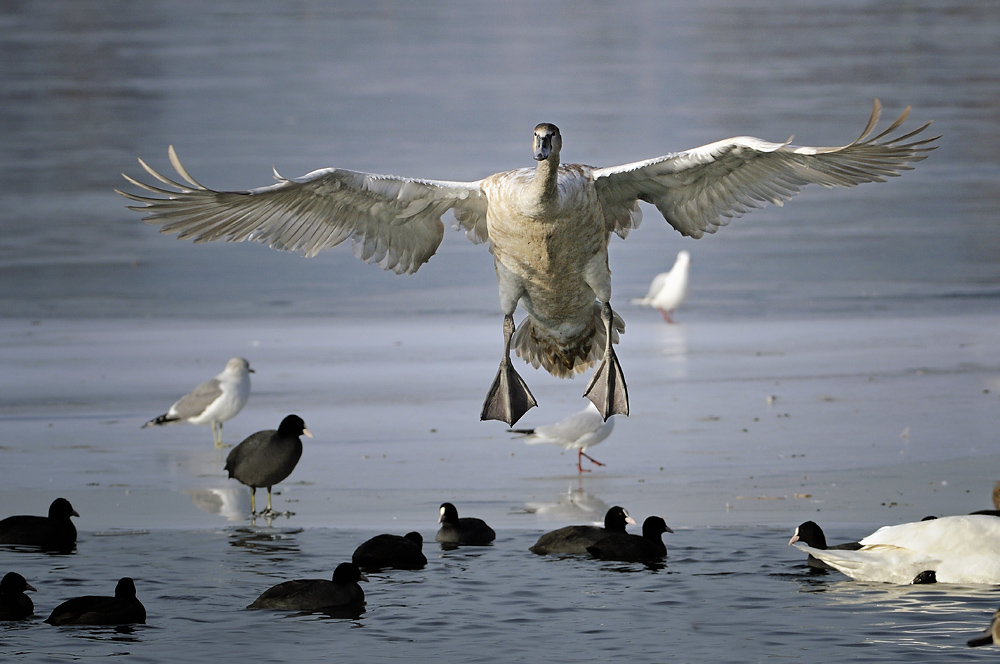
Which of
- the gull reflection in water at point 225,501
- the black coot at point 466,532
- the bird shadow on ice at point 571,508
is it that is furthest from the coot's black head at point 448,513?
the gull reflection in water at point 225,501

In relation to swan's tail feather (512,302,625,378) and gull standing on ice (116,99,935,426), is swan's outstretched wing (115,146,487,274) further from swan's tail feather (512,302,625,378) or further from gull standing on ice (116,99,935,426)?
swan's tail feather (512,302,625,378)

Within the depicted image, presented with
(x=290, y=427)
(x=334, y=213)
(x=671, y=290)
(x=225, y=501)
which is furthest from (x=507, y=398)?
A: (x=671, y=290)

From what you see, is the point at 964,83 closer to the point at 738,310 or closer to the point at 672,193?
the point at 738,310

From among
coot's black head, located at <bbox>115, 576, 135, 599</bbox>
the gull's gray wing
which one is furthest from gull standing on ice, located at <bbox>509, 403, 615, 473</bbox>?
coot's black head, located at <bbox>115, 576, 135, 599</bbox>

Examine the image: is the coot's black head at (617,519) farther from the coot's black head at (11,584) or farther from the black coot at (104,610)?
the coot's black head at (11,584)

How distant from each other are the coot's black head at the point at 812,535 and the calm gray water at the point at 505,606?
0.51 ft

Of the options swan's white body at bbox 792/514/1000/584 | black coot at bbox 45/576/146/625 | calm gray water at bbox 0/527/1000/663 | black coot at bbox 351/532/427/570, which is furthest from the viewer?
black coot at bbox 351/532/427/570

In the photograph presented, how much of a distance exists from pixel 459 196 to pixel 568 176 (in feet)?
2.42

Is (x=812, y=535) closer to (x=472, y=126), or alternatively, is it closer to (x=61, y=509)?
(x=61, y=509)

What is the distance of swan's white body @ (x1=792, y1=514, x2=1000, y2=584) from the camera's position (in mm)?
7594

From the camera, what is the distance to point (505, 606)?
740cm

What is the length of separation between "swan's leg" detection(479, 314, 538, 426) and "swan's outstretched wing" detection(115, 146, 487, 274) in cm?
79

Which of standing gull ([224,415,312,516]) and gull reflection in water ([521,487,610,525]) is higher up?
standing gull ([224,415,312,516])

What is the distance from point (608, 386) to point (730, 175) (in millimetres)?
1428
